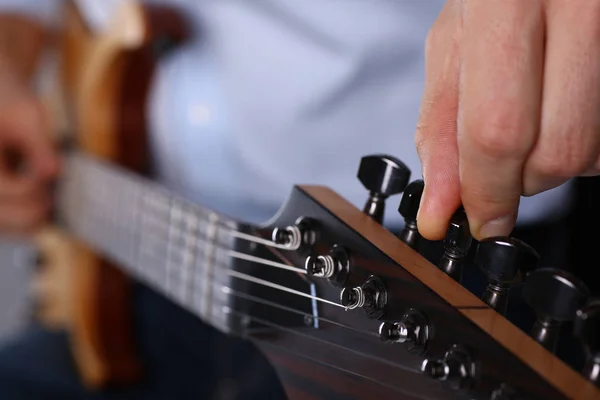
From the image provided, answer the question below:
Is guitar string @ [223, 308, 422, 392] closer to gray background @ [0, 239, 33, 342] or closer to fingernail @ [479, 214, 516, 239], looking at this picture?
fingernail @ [479, 214, 516, 239]

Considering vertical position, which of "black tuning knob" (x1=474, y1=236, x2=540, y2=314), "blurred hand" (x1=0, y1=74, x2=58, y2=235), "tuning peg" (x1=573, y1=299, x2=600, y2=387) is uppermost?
"black tuning knob" (x1=474, y1=236, x2=540, y2=314)

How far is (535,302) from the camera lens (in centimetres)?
24

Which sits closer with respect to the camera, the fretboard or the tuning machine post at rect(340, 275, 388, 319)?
the tuning machine post at rect(340, 275, 388, 319)

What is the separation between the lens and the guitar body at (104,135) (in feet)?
2.39

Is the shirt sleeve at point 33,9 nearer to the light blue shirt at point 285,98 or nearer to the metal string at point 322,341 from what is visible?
the light blue shirt at point 285,98

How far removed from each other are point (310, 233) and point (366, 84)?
0.69 ft

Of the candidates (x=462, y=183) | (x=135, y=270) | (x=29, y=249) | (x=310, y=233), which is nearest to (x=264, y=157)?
(x=135, y=270)

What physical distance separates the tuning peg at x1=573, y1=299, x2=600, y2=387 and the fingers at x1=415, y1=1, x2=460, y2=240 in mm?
58

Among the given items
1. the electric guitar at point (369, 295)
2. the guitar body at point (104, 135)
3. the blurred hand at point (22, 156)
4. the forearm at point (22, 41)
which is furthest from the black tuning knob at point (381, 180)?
the forearm at point (22, 41)

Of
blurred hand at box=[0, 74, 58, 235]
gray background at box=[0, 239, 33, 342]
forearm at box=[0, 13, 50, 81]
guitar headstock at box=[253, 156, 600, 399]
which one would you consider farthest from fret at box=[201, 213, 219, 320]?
gray background at box=[0, 239, 33, 342]

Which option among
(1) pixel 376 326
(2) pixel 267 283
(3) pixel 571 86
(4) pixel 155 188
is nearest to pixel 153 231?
(4) pixel 155 188

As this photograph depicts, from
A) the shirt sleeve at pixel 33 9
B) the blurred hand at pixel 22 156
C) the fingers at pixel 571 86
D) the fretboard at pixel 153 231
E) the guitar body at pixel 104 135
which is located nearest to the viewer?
the fingers at pixel 571 86

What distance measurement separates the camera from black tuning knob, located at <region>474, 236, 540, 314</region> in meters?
0.24

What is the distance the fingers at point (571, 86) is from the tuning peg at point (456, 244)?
0.05 m
